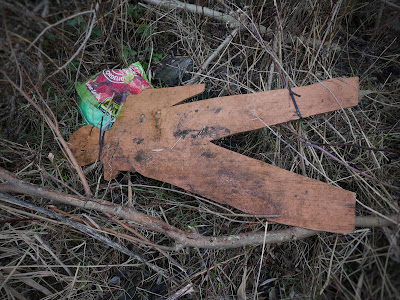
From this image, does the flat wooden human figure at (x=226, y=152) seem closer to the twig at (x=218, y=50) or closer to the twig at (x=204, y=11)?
the twig at (x=218, y=50)

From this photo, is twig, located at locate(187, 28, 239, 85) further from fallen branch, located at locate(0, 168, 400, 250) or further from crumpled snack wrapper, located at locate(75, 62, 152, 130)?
fallen branch, located at locate(0, 168, 400, 250)

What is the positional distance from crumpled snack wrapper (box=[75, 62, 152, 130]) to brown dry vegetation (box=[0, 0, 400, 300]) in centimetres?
18

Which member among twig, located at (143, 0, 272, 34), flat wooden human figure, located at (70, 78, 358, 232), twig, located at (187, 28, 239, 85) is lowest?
flat wooden human figure, located at (70, 78, 358, 232)

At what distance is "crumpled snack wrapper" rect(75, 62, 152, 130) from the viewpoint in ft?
6.39

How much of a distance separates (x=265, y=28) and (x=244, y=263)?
1711mm

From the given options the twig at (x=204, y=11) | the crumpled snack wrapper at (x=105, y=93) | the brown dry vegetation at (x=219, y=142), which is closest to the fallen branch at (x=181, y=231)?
the brown dry vegetation at (x=219, y=142)

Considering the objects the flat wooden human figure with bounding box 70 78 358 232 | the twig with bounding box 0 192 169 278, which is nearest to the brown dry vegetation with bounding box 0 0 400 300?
the twig with bounding box 0 192 169 278

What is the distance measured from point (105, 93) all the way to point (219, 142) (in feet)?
2.82

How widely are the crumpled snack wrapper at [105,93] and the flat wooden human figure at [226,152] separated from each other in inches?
4.4

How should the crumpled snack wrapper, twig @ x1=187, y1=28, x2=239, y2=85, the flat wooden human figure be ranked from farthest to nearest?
twig @ x1=187, y1=28, x2=239, y2=85
the crumpled snack wrapper
the flat wooden human figure

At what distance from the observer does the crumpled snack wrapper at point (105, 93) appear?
6.39 feet

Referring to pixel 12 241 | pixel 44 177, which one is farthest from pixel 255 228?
pixel 12 241

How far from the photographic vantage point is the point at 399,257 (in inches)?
58.3

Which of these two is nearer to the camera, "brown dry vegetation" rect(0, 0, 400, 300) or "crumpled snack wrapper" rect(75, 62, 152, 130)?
"brown dry vegetation" rect(0, 0, 400, 300)
